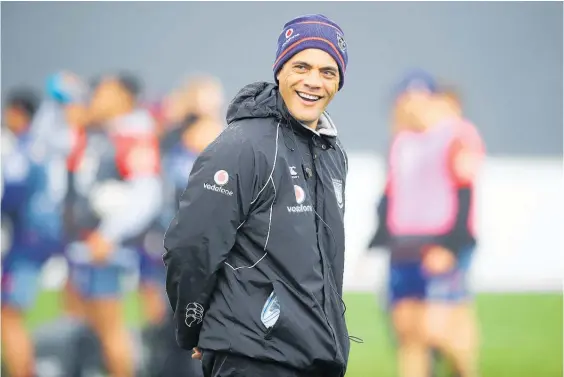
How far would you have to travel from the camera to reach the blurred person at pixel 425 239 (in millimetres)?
5070

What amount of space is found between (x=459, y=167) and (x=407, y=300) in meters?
0.77

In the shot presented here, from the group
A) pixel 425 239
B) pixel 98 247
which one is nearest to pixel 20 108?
pixel 98 247

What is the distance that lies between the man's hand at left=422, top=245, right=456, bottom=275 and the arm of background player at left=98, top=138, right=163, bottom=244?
1453mm

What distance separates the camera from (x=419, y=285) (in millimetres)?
5074

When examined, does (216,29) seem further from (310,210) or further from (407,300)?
(310,210)

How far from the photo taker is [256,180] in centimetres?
236

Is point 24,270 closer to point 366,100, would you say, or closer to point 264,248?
point 366,100

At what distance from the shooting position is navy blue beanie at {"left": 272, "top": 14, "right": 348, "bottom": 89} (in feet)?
8.09

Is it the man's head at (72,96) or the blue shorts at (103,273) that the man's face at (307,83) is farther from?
the man's head at (72,96)

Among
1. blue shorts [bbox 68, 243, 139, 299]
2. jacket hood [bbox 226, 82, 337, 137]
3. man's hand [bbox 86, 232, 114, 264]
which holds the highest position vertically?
jacket hood [bbox 226, 82, 337, 137]

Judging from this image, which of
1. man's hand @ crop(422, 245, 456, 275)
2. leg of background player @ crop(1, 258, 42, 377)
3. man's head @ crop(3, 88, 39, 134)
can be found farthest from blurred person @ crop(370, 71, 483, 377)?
man's head @ crop(3, 88, 39, 134)

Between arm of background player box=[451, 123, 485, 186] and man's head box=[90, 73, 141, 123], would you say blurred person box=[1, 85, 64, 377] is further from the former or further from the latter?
arm of background player box=[451, 123, 485, 186]

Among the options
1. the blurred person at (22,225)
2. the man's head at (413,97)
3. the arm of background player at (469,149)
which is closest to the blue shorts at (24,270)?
the blurred person at (22,225)

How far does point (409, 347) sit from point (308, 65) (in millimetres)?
2921
